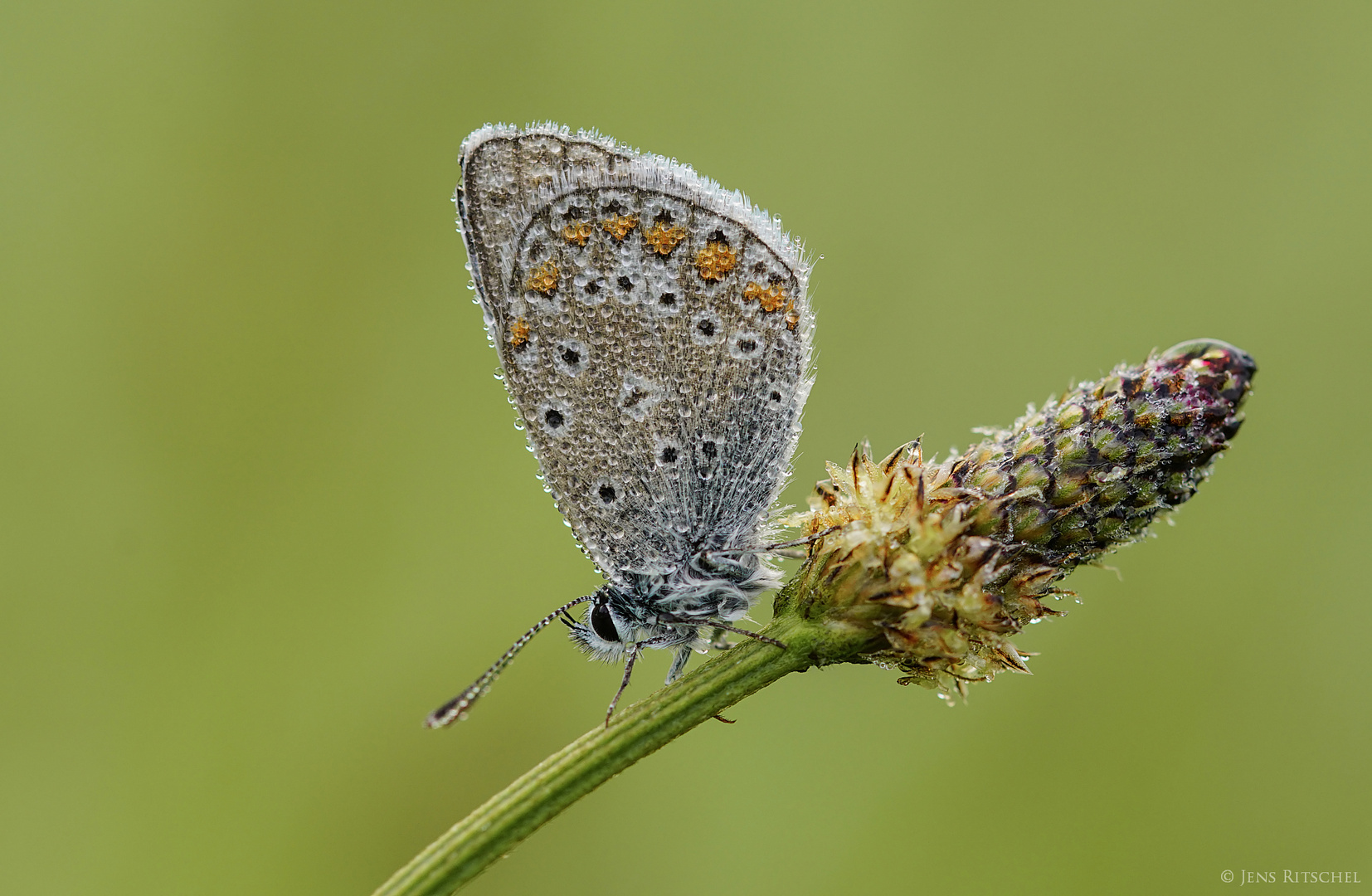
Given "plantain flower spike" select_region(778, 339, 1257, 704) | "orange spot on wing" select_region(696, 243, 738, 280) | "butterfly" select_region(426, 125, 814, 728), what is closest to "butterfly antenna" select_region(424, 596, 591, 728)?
"butterfly" select_region(426, 125, 814, 728)

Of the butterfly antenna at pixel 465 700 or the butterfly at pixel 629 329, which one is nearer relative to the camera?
the butterfly antenna at pixel 465 700

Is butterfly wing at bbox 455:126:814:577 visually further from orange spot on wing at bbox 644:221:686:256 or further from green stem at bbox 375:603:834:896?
green stem at bbox 375:603:834:896

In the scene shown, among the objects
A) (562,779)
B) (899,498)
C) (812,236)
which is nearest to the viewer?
(562,779)

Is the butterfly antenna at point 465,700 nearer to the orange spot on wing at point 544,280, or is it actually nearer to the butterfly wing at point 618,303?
the butterfly wing at point 618,303

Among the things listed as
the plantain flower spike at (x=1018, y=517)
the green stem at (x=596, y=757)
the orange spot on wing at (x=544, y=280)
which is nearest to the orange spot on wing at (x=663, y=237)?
the orange spot on wing at (x=544, y=280)

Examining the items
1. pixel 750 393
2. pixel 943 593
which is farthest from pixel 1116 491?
pixel 750 393

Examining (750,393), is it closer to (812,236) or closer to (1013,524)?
(1013,524)

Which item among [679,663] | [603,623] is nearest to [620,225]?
[603,623]

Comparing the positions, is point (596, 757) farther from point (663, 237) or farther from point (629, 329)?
point (663, 237)
